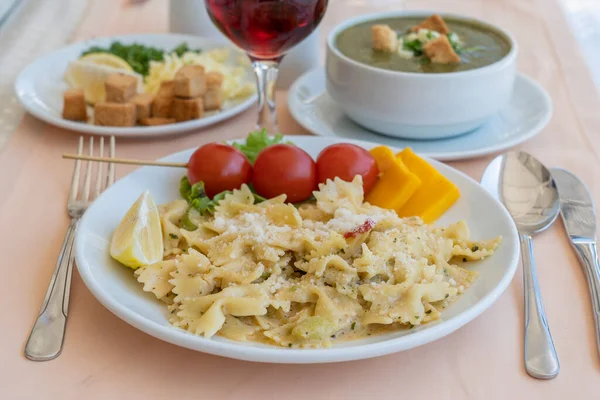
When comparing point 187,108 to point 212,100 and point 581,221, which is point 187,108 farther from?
point 581,221

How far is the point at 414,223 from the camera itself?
71.6 inches

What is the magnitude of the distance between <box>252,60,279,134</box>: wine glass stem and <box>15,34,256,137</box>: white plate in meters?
0.19

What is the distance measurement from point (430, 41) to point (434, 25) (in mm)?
206

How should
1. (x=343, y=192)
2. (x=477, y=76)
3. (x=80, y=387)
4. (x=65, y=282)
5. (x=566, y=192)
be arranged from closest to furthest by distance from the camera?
(x=80, y=387)
(x=65, y=282)
(x=343, y=192)
(x=566, y=192)
(x=477, y=76)

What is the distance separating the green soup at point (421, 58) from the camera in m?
2.45

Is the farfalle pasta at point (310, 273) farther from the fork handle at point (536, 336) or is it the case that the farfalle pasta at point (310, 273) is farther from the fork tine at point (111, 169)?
the fork tine at point (111, 169)

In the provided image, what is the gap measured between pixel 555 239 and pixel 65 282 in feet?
4.39

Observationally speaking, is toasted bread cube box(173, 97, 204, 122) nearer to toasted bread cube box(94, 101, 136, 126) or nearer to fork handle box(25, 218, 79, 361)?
toasted bread cube box(94, 101, 136, 126)

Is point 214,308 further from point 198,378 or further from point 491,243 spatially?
point 491,243

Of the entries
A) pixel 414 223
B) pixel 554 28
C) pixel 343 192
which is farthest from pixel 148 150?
pixel 554 28

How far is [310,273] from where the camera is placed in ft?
5.32

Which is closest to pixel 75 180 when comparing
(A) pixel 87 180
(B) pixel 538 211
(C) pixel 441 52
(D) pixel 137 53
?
(A) pixel 87 180

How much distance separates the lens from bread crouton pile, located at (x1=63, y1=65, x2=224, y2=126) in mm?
2543

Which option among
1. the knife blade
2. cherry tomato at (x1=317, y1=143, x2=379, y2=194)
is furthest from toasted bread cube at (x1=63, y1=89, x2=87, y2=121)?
the knife blade
